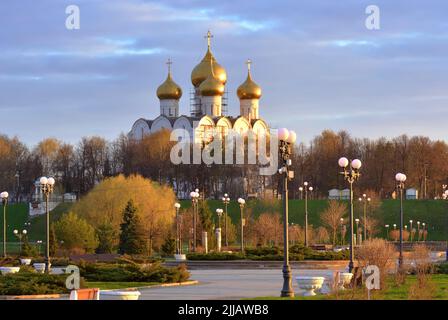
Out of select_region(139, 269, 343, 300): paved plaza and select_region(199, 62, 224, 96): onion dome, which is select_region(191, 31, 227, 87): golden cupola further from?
select_region(139, 269, 343, 300): paved plaza

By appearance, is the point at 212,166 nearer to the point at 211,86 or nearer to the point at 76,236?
the point at 211,86

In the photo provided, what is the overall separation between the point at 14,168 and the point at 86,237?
154 feet

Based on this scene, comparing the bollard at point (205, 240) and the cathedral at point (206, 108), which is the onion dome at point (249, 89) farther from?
the bollard at point (205, 240)

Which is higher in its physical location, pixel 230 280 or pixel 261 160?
pixel 261 160

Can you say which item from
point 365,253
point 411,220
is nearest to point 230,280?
point 365,253

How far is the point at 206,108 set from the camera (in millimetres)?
103812

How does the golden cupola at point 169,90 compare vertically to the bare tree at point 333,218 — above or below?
above

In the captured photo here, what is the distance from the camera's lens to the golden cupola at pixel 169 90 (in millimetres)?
103188

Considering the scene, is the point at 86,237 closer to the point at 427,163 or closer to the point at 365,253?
the point at 365,253

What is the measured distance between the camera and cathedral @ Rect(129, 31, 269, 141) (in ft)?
331

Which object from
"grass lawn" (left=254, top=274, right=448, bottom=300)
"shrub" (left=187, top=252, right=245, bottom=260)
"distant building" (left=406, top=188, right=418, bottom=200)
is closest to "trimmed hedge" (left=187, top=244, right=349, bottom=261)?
"shrub" (left=187, top=252, right=245, bottom=260)

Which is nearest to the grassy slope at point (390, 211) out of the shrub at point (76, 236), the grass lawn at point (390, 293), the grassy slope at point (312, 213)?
the grassy slope at point (312, 213)

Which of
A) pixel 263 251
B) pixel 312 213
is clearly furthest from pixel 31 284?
pixel 312 213

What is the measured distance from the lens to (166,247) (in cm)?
4638
